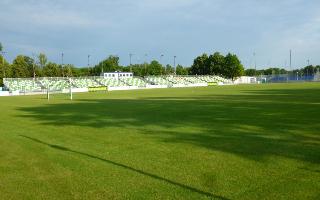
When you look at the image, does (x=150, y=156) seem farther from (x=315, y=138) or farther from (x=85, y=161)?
(x=315, y=138)

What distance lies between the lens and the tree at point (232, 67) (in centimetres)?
12800

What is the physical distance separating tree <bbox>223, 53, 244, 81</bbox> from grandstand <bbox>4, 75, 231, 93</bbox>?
261 inches

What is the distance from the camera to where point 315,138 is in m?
12.6

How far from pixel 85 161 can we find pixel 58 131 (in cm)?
635

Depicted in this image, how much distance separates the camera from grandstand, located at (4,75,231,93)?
76375 millimetres

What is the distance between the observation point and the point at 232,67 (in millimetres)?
128750

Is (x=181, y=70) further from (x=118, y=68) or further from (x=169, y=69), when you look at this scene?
(x=118, y=68)

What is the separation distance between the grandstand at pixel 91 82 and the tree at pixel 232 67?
261 inches

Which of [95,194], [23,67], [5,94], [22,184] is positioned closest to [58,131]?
[22,184]

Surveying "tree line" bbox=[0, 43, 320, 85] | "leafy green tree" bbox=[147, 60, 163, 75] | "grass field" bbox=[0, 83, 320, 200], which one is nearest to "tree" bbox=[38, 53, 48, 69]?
"tree line" bbox=[0, 43, 320, 85]

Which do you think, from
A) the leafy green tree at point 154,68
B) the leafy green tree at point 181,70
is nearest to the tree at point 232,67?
the leafy green tree at point 154,68

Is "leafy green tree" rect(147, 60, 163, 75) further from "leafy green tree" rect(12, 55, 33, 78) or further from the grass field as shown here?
the grass field

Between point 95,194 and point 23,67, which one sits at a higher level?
point 23,67

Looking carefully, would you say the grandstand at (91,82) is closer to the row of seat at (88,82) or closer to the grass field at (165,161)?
the row of seat at (88,82)
